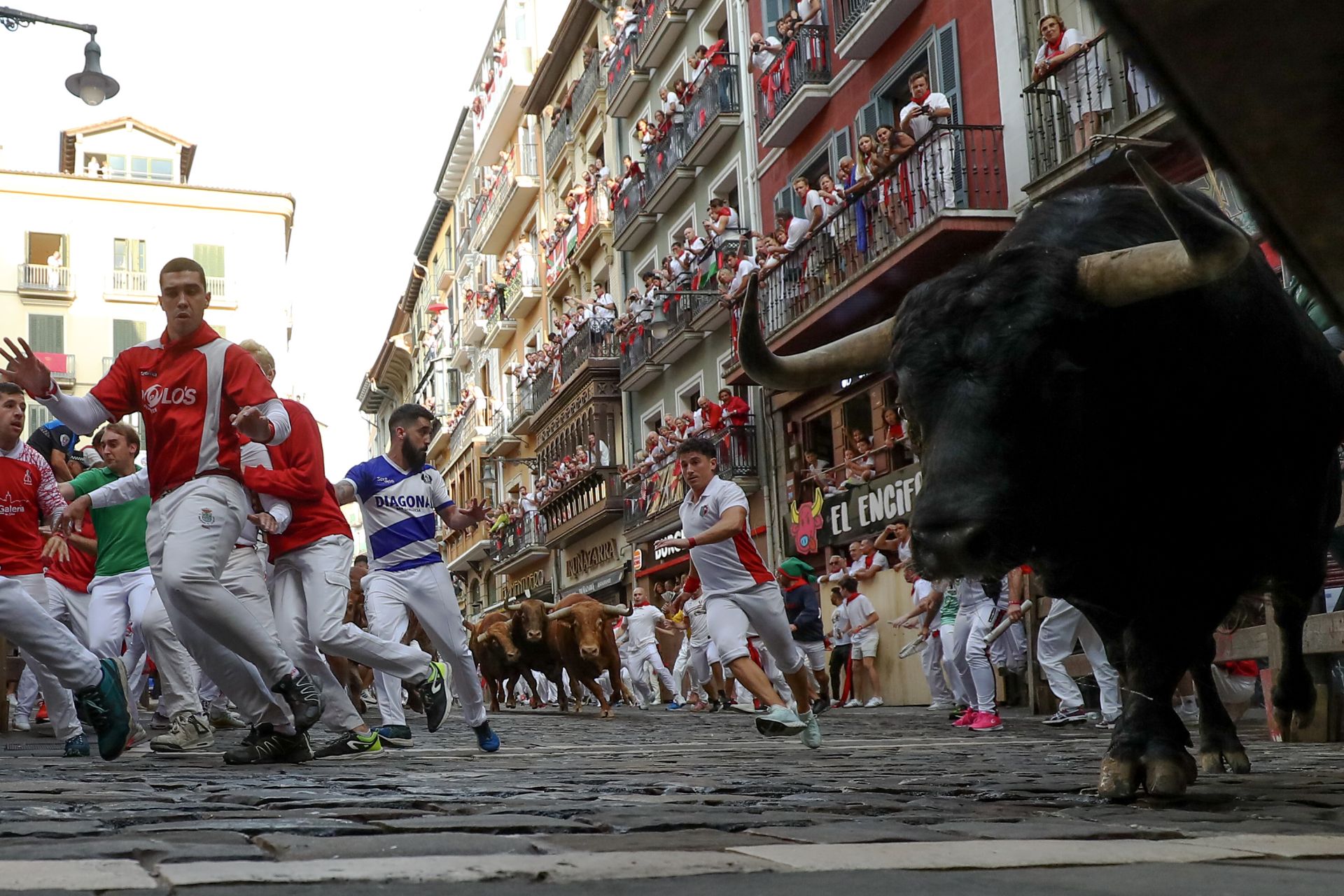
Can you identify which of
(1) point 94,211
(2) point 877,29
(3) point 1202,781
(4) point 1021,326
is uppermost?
(1) point 94,211

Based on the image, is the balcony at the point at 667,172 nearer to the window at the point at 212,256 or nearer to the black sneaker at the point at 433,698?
the black sneaker at the point at 433,698

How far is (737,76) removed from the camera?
30969 mm

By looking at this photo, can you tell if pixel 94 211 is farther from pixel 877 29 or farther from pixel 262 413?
pixel 262 413

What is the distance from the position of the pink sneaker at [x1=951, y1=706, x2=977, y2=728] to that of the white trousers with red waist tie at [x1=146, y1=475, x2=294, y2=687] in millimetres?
7062

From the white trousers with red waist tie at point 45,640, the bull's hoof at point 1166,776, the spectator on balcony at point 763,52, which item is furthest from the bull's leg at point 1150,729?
the spectator on balcony at point 763,52

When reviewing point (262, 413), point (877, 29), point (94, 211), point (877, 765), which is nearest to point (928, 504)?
point (877, 765)

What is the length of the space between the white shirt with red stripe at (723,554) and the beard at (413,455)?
5.36 feet

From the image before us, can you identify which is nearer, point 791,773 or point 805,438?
point 791,773

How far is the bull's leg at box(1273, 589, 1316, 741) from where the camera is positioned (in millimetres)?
5590

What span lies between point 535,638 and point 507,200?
105 ft

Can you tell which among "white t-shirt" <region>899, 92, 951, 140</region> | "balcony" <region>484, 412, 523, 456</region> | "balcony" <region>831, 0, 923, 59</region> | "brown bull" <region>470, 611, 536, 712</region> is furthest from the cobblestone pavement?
"balcony" <region>484, 412, 523, 456</region>

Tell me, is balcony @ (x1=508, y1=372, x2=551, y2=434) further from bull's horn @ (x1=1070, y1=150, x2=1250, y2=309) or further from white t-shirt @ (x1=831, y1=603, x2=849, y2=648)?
bull's horn @ (x1=1070, y1=150, x2=1250, y2=309)

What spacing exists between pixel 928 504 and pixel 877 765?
2.94 meters

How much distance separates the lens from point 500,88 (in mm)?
53531
